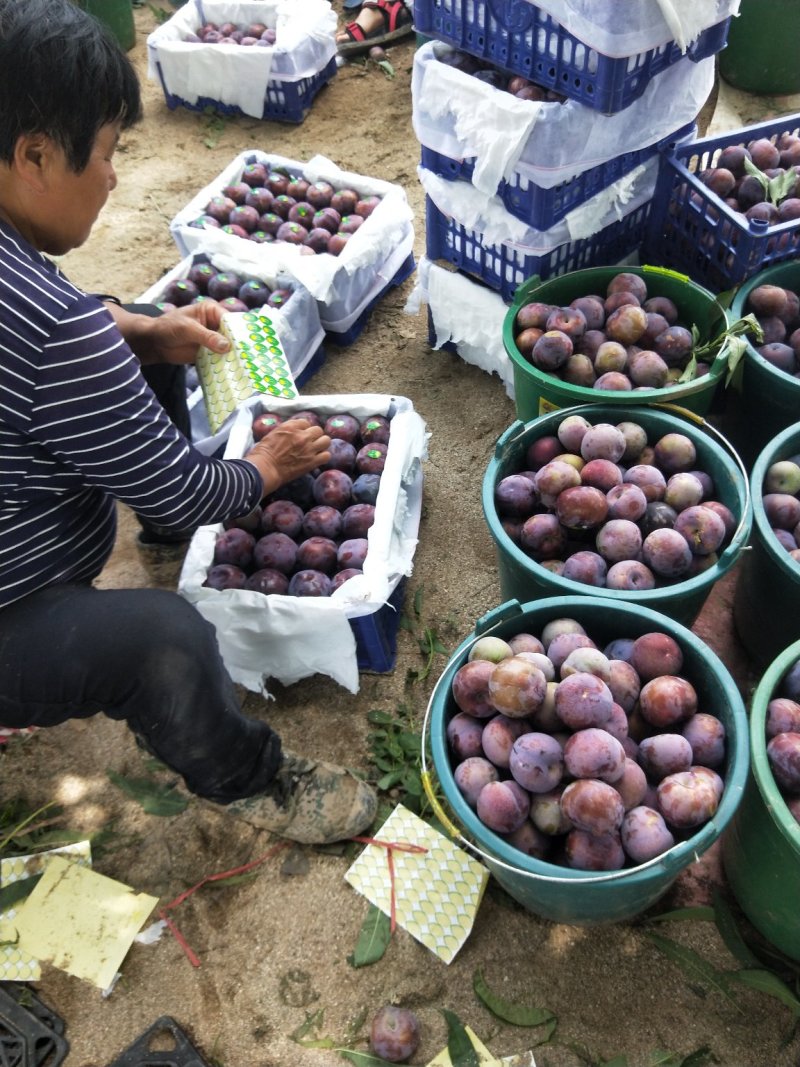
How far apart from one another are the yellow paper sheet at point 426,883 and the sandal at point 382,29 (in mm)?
5568

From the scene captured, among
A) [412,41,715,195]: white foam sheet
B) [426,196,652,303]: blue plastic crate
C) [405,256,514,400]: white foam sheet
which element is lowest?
[405,256,514,400]: white foam sheet

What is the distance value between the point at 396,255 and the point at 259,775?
8.94 ft

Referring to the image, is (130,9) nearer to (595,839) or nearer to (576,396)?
(576,396)

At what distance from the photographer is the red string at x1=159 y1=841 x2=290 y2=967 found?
1.98 meters

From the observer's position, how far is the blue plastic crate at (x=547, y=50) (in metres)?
2.33

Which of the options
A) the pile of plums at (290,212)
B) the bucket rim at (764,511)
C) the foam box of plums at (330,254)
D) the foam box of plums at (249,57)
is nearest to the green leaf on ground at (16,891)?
the bucket rim at (764,511)

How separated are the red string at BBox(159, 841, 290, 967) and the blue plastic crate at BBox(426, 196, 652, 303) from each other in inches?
83.8

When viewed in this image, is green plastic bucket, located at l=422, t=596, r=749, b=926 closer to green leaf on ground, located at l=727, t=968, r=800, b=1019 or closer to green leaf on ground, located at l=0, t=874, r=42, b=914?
green leaf on ground, located at l=727, t=968, r=800, b=1019

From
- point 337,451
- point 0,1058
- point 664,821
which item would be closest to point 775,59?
point 337,451

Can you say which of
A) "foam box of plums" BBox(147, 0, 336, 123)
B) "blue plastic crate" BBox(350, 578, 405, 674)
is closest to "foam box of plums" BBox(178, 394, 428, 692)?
"blue plastic crate" BBox(350, 578, 405, 674)

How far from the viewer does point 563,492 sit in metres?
2.03

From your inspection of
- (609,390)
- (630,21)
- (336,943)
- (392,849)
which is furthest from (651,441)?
(336,943)

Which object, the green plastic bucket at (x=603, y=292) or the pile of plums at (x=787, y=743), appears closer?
the pile of plums at (x=787, y=743)

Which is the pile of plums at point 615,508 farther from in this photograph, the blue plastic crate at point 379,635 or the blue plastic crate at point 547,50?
the blue plastic crate at point 547,50
